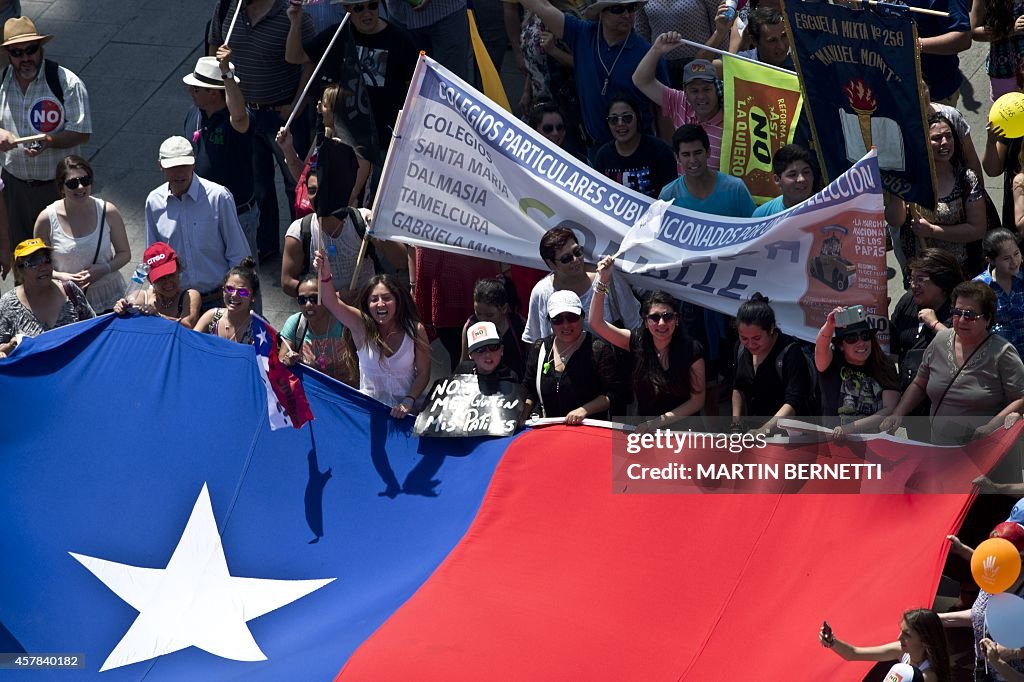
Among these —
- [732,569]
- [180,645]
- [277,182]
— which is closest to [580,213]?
[732,569]

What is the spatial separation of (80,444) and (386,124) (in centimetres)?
371

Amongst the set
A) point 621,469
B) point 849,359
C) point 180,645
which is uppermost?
point 849,359

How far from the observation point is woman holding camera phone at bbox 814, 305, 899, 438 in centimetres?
893

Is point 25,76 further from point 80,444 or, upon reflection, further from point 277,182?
point 80,444

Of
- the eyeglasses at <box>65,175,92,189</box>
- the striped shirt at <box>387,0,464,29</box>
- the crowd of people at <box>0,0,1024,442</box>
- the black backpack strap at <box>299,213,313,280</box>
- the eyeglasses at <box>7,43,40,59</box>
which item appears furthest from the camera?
the striped shirt at <box>387,0,464,29</box>

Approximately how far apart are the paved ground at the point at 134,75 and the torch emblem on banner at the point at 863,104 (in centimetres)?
318

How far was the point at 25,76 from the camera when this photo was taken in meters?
12.6

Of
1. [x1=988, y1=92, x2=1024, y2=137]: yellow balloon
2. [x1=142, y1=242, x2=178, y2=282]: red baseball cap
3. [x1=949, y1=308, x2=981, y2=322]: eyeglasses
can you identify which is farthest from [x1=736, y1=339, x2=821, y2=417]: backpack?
[x1=142, y1=242, x2=178, y2=282]: red baseball cap

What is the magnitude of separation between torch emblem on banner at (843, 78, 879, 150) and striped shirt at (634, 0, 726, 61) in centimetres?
204

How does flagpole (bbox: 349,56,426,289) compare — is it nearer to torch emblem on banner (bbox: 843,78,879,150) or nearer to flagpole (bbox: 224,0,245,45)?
flagpole (bbox: 224,0,245,45)

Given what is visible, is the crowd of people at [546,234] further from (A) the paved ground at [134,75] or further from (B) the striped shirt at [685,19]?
(A) the paved ground at [134,75]

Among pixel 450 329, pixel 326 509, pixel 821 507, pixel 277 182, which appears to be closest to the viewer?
pixel 821 507

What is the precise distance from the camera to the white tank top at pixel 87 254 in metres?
11.6

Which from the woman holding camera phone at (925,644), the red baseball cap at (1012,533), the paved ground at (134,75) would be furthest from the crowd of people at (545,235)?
the woman holding camera phone at (925,644)
